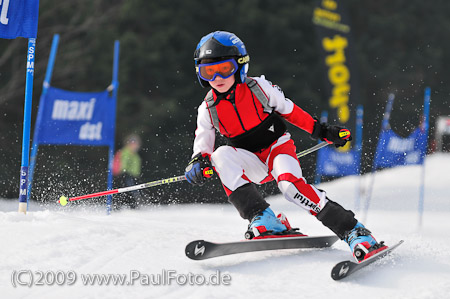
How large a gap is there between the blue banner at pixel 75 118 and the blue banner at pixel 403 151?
11.9ft

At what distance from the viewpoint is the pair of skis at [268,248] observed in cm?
323

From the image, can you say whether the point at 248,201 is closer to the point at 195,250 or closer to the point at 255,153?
the point at 255,153

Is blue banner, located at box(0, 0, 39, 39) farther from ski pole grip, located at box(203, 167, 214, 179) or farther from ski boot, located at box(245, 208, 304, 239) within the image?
ski boot, located at box(245, 208, 304, 239)

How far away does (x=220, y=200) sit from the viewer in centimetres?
1045

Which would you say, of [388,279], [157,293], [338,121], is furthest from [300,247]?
[338,121]

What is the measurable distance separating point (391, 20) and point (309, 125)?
2181 centimetres

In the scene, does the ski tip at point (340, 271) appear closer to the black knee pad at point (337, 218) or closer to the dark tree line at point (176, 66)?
the black knee pad at point (337, 218)

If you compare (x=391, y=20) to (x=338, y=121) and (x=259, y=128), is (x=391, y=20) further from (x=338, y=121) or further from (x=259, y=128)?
(x=259, y=128)

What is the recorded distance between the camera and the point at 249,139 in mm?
3910

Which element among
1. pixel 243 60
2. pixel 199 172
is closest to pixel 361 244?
pixel 199 172

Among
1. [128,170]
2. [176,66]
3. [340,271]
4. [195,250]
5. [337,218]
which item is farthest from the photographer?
[176,66]

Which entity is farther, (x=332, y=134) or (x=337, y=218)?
(x=332, y=134)

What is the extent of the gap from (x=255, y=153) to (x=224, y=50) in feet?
2.33

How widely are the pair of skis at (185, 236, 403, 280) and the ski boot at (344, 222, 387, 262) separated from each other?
0.04 meters
